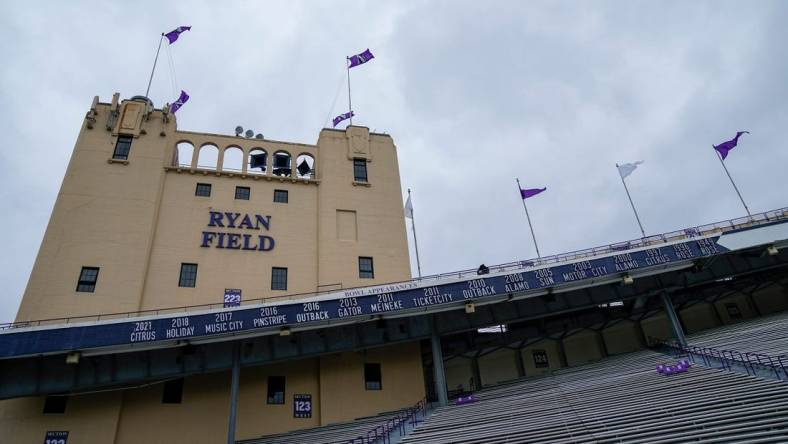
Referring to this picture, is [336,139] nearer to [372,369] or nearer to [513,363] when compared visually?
[372,369]

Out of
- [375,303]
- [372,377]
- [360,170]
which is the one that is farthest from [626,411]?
[360,170]

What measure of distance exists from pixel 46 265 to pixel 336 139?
61.0 ft

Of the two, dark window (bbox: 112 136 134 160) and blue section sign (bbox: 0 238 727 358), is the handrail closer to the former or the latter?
blue section sign (bbox: 0 238 727 358)

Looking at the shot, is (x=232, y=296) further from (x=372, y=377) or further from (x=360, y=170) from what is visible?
(x=360, y=170)

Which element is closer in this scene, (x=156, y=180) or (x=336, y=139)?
(x=156, y=180)

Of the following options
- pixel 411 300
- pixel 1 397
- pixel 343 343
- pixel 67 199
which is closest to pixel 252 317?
pixel 343 343

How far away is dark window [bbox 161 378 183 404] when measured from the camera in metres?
23.4

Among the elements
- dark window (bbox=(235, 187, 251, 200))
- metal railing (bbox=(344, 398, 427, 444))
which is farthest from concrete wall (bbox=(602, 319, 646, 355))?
dark window (bbox=(235, 187, 251, 200))

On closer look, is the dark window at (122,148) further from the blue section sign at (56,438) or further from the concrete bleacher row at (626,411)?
the concrete bleacher row at (626,411)

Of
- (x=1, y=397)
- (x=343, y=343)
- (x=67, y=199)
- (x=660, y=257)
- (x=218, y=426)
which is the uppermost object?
(x=67, y=199)

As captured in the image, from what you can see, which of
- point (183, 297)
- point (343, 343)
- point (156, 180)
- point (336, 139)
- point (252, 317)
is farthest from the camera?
point (336, 139)

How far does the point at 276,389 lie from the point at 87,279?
11.4m

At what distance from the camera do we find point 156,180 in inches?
1133

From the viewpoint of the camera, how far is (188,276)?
26891mm
